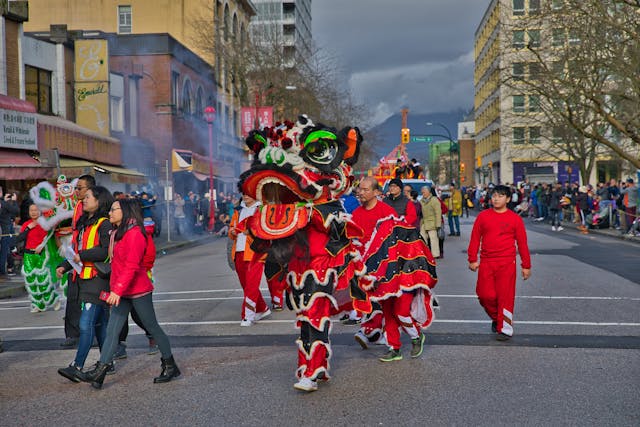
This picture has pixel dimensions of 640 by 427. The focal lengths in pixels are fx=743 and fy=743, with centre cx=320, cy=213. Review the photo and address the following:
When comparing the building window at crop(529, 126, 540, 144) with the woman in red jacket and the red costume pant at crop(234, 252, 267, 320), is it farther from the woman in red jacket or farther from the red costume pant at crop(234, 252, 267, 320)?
the woman in red jacket

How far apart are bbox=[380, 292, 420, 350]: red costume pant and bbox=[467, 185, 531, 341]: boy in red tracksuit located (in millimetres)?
1116

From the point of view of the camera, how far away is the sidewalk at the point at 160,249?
44.4 ft

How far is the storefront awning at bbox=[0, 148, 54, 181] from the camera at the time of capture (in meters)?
20.1

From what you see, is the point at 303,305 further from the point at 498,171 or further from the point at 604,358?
the point at 498,171

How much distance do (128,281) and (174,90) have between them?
3342cm

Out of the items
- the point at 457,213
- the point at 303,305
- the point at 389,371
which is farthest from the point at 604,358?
the point at 457,213

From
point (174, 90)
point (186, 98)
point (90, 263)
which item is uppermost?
point (174, 90)

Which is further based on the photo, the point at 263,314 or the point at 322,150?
the point at 263,314

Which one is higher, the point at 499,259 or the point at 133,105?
the point at 133,105

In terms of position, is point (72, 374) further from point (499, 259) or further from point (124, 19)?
point (124, 19)

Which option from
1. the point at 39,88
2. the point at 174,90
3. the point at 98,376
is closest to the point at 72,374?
the point at 98,376

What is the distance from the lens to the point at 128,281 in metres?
6.02

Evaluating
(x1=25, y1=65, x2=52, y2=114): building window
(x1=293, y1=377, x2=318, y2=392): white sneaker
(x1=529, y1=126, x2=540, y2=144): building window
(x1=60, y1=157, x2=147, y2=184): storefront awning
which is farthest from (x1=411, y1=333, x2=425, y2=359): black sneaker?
(x1=529, y1=126, x2=540, y2=144): building window

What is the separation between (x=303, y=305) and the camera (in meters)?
6.05
